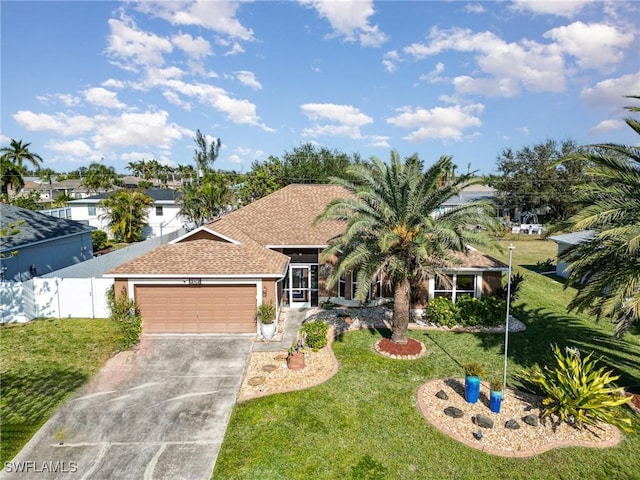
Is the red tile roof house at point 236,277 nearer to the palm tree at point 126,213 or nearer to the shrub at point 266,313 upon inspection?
the shrub at point 266,313

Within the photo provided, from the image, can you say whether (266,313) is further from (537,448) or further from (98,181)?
(98,181)

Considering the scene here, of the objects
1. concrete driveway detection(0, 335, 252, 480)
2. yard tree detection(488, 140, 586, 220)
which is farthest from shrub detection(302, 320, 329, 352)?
yard tree detection(488, 140, 586, 220)

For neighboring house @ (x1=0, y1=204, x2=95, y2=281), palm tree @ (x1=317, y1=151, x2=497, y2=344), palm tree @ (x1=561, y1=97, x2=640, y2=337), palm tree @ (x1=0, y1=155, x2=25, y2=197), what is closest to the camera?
palm tree @ (x1=561, y1=97, x2=640, y2=337)

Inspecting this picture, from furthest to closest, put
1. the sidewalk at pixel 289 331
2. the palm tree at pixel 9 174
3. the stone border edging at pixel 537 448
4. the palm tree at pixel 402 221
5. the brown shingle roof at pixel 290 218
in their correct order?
the palm tree at pixel 9 174 < the brown shingle roof at pixel 290 218 < the sidewalk at pixel 289 331 < the palm tree at pixel 402 221 < the stone border edging at pixel 537 448

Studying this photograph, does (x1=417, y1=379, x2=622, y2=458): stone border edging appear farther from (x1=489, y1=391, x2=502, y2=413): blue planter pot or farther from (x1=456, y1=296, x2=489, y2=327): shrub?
(x1=456, y1=296, x2=489, y2=327): shrub

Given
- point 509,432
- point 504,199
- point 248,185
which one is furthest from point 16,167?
point 504,199

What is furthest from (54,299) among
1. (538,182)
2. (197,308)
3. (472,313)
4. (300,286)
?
(538,182)

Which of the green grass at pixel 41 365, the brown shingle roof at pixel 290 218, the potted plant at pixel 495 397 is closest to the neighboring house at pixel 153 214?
the brown shingle roof at pixel 290 218
